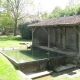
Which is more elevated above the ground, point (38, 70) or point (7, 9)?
point (7, 9)

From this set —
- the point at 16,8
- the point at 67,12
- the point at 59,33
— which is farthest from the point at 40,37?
the point at 67,12

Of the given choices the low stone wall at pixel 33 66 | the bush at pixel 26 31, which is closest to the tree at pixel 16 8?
the bush at pixel 26 31

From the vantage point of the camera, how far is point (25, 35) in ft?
78.2

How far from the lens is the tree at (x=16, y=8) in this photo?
94.5 ft

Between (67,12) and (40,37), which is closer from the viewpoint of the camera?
(40,37)

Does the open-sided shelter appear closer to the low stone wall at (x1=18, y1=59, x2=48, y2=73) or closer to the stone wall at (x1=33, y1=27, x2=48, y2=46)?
the stone wall at (x1=33, y1=27, x2=48, y2=46)

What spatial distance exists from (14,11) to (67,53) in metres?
21.3

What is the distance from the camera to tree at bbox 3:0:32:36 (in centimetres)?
2880

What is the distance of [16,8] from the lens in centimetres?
2930

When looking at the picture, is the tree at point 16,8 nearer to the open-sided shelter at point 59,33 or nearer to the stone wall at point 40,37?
the stone wall at point 40,37

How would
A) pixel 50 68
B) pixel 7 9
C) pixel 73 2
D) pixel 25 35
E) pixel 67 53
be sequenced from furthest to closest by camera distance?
1. pixel 73 2
2. pixel 7 9
3. pixel 25 35
4. pixel 67 53
5. pixel 50 68

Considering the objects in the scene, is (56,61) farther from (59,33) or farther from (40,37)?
(40,37)

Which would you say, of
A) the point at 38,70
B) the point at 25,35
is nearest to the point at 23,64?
the point at 38,70

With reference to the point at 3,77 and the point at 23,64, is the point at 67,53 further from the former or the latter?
the point at 3,77
